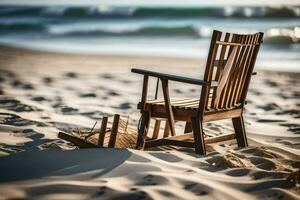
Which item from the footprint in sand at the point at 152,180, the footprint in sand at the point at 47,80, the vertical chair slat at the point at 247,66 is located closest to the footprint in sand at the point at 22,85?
the footprint in sand at the point at 47,80

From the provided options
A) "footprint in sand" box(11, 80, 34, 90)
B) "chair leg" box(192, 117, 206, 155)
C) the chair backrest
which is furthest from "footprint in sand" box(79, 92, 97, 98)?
"chair leg" box(192, 117, 206, 155)

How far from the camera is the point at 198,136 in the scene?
15.1 ft

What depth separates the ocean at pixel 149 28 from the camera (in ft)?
58.6

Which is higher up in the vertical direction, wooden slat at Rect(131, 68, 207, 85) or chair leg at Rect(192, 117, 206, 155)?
wooden slat at Rect(131, 68, 207, 85)

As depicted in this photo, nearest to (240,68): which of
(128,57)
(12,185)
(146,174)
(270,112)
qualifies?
(146,174)

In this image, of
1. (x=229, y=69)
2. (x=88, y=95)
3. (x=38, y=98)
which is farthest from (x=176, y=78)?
(x=88, y=95)

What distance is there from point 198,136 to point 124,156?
722mm

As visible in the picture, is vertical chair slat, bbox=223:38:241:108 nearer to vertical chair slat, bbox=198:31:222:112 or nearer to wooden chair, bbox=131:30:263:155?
wooden chair, bbox=131:30:263:155

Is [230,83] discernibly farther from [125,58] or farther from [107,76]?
[125,58]

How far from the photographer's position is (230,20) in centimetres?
3014

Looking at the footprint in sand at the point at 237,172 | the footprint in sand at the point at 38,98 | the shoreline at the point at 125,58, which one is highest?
the shoreline at the point at 125,58

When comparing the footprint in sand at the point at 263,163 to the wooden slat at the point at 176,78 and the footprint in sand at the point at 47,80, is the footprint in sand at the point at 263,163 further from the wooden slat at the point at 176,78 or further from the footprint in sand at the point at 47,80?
the footprint in sand at the point at 47,80

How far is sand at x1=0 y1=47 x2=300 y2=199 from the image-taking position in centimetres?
365

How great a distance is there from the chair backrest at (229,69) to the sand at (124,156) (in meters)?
0.49
